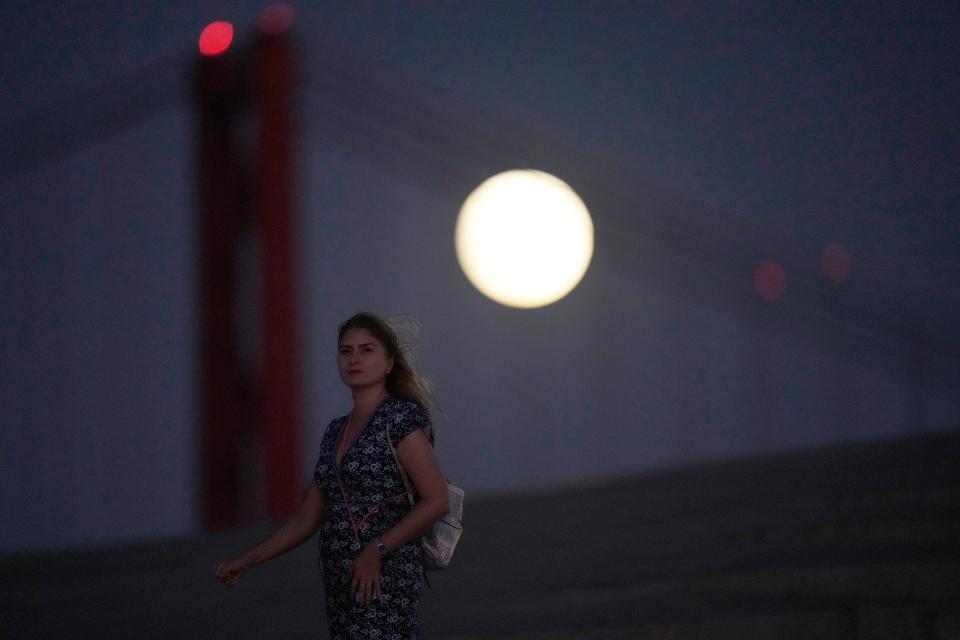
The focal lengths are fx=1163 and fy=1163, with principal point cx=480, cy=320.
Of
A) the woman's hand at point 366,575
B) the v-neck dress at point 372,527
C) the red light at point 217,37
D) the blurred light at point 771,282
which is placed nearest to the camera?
the woman's hand at point 366,575

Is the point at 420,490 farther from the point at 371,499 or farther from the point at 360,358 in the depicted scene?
the point at 360,358

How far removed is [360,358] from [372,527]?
298 mm

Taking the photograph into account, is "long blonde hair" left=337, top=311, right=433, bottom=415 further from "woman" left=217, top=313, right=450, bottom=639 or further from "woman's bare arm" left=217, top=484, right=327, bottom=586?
"woman's bare arm" left=217, top=484, right=327, bottom=586

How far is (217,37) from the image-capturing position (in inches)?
411

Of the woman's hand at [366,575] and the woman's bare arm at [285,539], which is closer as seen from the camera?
the woman's hand at [366,575]

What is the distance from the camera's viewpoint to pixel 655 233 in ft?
55.2

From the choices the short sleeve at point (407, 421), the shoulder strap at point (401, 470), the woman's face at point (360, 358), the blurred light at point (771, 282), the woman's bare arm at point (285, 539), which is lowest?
the woman's bare arm at point (285, 539)

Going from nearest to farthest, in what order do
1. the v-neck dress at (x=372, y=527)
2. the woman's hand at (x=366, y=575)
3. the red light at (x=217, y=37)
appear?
1. the woman's hand at (x=366, y=575)
2. the v-neck dress at (x=372, y=527)
3. the red light at (x=217, y=37)

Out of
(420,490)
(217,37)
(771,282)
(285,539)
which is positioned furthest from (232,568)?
(771,282)

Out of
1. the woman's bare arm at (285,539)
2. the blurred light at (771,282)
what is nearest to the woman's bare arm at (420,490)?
the woman's bare arm at (285,539)

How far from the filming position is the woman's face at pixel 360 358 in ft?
6.79

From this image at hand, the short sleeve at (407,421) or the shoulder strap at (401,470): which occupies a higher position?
the short sleeve at (407,421)

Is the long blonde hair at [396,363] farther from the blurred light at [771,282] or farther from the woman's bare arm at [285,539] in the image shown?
the blurred light at [771,282]

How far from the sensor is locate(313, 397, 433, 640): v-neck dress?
2.02 meters
